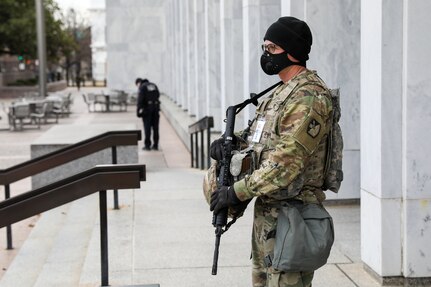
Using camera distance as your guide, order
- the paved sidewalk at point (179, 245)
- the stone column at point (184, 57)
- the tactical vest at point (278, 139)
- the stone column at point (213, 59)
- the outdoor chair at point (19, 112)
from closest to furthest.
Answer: the tactical vest at point (278, 139)
the paved sidewalk at point (179, 245)
the stone column at point (213, 59)
the outdoor chair at point (19, 112)
the stone column at point (184, 57)

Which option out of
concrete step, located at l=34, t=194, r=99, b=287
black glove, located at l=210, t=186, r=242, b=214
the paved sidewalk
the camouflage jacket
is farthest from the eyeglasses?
concrete step, located at l=34, t=194, r=99, b=287

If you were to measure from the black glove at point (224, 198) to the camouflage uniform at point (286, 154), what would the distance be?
0.08 feet

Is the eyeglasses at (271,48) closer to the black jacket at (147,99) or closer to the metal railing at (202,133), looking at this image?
the metal railing at (202,133)

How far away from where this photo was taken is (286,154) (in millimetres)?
3254

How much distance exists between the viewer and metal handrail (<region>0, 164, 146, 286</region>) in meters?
4.96

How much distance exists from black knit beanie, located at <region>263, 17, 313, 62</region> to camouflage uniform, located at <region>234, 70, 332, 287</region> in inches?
5.0

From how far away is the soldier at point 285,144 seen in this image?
129 inches

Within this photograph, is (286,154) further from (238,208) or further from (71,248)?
(71,248)

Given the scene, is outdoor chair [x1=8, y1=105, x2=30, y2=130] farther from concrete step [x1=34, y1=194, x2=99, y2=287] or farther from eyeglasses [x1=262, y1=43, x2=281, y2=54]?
eyeglasses [x1=262, y1=43, x2=281, y2=54]

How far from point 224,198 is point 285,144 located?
1.26 feet

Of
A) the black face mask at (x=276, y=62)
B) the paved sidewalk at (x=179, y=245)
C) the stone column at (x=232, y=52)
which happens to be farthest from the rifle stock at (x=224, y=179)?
the stone column at (x=232, y=52)
